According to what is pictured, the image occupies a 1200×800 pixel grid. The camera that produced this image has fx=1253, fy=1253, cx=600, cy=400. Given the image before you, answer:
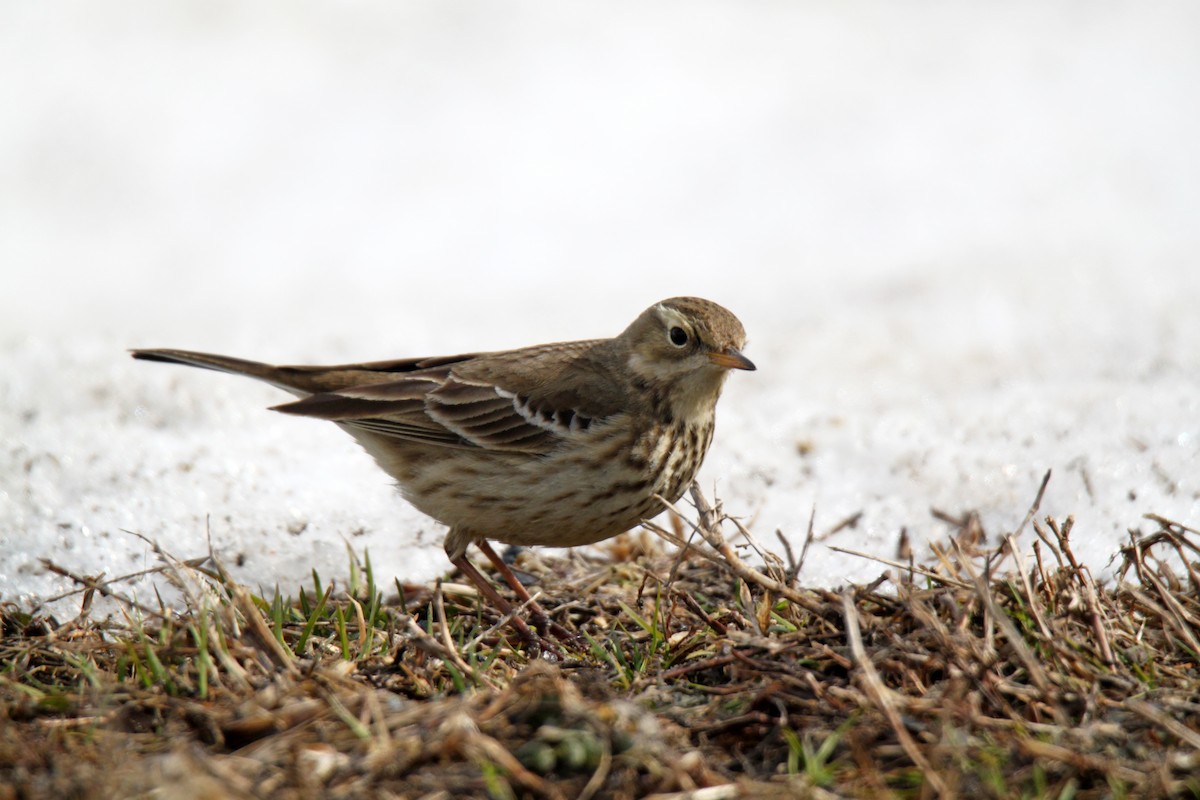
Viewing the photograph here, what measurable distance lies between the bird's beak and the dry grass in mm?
852

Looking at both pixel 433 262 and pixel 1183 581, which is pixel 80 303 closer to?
pixel 433 262

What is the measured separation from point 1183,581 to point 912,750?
7.27 ft

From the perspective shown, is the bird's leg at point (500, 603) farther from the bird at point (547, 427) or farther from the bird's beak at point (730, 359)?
the bird's beak at point (730, 359)

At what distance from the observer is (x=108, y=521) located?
17.6 feet

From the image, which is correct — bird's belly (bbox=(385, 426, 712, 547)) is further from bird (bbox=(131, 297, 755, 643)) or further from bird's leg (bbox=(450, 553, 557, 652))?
bird's leg (bbox=(450, 553, 557, 652))

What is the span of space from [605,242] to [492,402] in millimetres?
3917

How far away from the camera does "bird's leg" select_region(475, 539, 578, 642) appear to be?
4715 millimetres

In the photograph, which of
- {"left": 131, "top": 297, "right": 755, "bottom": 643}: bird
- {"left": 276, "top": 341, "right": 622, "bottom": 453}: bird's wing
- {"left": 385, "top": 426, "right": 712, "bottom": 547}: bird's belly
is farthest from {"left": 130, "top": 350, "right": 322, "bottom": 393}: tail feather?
{"left": 385, "top": 426, "right": 712, "bottom": 547}: bird's belly

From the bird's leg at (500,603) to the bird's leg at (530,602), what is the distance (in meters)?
0.05

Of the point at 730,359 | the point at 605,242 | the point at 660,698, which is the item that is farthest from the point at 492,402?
the point at 605,242

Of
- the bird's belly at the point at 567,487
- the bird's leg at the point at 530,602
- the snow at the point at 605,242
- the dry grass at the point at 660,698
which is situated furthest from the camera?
the snow at the point at 605,242

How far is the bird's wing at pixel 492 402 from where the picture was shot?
17.2 feet

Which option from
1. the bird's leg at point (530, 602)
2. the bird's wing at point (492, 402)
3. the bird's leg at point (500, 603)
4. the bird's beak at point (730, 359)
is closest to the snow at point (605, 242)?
the bird's leg at point (530, 602)

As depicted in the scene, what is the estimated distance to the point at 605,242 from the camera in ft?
30.0
